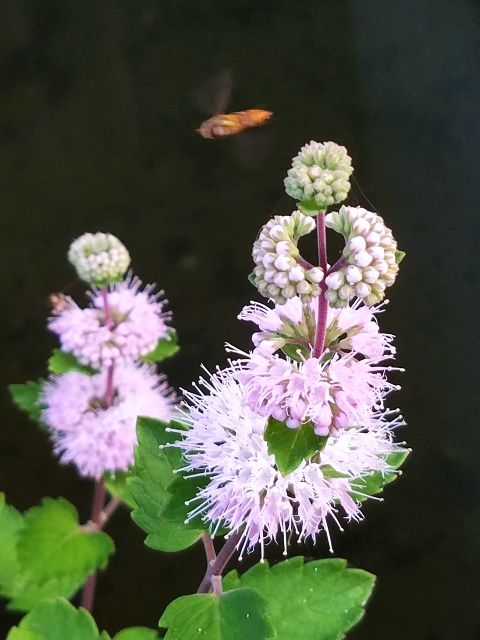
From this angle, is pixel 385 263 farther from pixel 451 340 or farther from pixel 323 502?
pixel 451 340

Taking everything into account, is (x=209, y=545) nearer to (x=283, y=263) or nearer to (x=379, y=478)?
(x=379, y=478)

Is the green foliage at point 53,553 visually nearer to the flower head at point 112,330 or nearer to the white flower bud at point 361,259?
the flower head at point 112,330

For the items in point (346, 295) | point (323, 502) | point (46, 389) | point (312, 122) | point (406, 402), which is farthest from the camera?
point (312, 122)

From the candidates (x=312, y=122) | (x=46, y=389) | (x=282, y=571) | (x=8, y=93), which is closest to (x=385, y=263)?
(x=282, y=571)

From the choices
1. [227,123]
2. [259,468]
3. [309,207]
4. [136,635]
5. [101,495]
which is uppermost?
[227,123]

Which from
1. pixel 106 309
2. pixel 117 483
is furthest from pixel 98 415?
pixel 106 309

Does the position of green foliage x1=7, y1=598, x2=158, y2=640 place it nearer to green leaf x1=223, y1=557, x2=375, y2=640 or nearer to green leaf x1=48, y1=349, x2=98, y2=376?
green leaf x1=223, y1=557, x2=375, y2=640

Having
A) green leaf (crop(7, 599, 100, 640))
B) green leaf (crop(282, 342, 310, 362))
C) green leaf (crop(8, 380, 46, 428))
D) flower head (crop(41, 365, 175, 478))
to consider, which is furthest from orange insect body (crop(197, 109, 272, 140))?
Result: green leaf (crop(7, 599, 100, 640))
